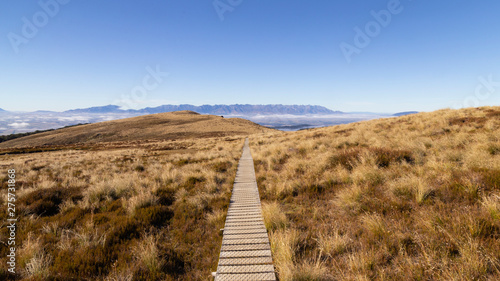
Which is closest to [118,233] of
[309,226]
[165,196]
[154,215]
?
[154,215]

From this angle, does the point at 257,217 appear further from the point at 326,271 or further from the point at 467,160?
the point at 467,160

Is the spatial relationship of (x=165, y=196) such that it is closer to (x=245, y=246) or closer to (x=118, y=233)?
(x=118, y=233)

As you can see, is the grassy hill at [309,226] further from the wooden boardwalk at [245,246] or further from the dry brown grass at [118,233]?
the wooden boardwalk at [245,246]

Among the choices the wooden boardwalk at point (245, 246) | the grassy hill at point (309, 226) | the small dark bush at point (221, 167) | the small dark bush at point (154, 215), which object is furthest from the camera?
the small dark bush at point (221, 167)

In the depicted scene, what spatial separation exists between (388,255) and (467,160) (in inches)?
261

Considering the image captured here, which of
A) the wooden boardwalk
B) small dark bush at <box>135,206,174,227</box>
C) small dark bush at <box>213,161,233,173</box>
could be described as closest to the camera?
the wooden boardwalk

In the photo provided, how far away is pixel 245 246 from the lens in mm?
4707

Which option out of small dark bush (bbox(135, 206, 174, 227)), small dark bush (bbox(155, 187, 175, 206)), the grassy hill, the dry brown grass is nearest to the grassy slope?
the grassy hill

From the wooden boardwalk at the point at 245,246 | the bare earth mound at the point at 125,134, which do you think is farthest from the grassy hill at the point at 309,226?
the bare earth mound at the point at 125,134

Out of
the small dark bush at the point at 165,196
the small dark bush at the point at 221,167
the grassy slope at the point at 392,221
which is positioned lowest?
the small dark bush at the point at 221,167

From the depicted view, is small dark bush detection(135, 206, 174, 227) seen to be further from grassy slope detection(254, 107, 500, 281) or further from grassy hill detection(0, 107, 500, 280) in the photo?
grassy slope detection(254, 107, 500, 281)

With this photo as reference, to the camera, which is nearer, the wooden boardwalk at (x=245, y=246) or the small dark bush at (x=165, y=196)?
the wooden boardwalk at (x=245, y=246)

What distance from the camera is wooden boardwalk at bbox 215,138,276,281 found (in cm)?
387

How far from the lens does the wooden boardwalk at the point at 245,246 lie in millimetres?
3873
